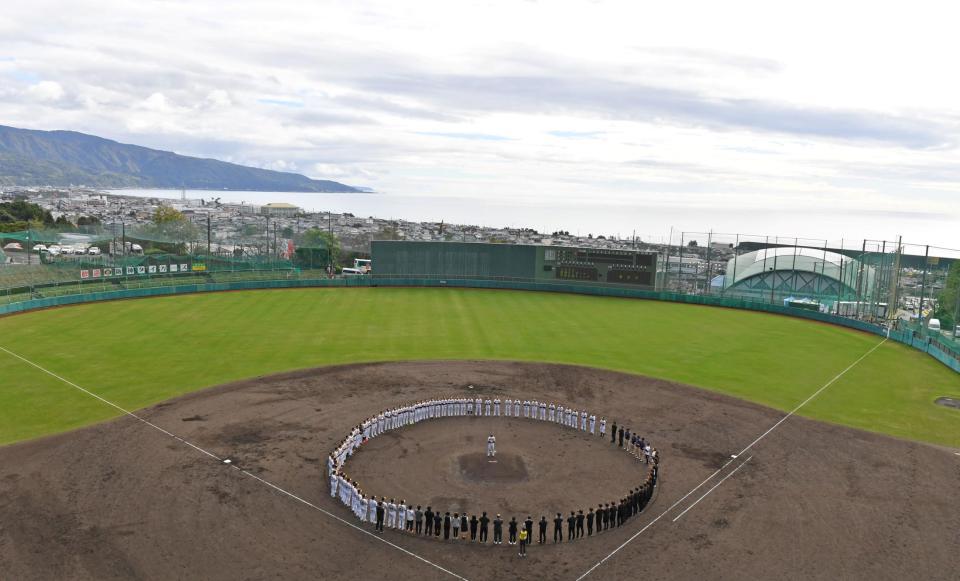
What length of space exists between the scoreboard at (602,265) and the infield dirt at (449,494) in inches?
1224

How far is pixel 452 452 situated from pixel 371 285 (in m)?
40.8

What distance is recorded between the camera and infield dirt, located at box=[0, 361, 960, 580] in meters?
15.4

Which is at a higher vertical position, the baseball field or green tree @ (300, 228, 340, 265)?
green tree @ (300, 228, 340, 265)

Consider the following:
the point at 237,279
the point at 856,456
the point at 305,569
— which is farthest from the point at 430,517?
the point at 237,279

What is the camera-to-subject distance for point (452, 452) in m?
22.4

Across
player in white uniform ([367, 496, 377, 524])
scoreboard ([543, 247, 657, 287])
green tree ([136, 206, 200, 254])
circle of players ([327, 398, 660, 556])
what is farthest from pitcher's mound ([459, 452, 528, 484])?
green tree ([136, 206, 200, 254])

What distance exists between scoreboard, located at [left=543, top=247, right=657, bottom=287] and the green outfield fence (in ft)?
3.27

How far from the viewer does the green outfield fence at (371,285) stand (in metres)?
43.3

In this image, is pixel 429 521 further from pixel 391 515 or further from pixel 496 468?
pixel 496 468

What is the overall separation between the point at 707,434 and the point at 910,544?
840 centimetres

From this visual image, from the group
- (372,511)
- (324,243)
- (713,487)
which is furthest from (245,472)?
(324,243)

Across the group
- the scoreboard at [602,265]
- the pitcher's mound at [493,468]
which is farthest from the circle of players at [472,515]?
the scoreboard at [602,265]

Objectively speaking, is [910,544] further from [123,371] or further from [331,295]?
[331,295]

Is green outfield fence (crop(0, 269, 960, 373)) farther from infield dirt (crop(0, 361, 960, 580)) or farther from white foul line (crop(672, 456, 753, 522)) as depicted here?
white foul line (crop(672, 456, 753, 522))
